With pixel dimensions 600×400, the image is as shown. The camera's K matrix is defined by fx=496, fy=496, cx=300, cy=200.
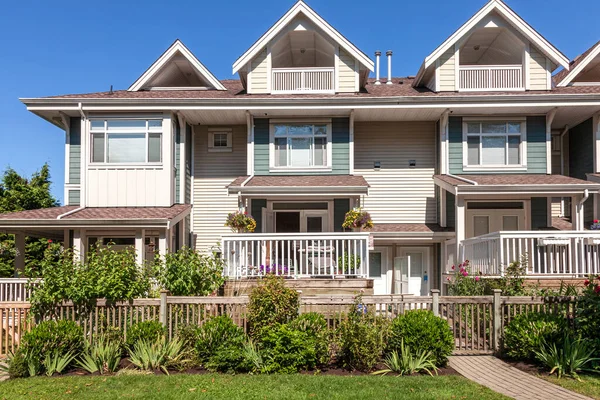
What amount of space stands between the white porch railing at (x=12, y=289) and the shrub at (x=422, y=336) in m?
9.51

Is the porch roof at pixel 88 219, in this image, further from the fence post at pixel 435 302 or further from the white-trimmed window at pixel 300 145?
the fence post at pixel 435 302

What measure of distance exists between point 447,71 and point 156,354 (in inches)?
495

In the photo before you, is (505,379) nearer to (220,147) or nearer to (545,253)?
(545,253)

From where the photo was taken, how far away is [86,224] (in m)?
13.7

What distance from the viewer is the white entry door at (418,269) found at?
1641 cm

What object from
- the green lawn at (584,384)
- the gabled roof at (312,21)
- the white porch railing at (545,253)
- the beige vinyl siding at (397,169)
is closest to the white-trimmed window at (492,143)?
the beige vinyl siding at (397,169)

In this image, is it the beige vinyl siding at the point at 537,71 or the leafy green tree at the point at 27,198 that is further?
the leafy green tree at the point at 27,198

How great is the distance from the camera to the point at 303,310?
9.52m

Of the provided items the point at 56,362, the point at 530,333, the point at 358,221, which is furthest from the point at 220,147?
the point at 530,333

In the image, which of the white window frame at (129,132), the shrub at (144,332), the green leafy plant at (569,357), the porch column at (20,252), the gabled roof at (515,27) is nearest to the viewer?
the green leafy plant at (569,357)

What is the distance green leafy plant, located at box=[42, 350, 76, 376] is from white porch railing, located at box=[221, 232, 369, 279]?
16.4 feet

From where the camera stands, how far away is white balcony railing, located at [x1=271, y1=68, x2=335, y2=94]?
16141mm

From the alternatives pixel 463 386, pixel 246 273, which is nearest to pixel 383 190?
pixel 246 273

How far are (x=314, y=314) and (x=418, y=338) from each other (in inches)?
71.5
